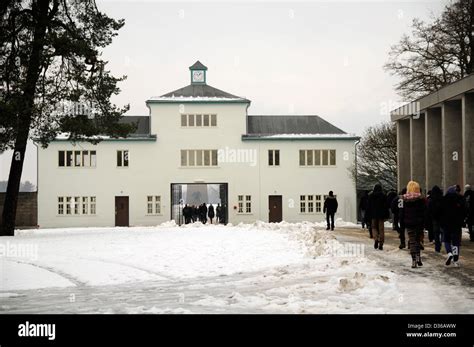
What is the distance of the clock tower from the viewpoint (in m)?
54.8

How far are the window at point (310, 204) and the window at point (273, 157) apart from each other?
3.31 meters

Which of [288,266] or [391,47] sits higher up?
[391,47]

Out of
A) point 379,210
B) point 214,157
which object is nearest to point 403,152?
point 214,157

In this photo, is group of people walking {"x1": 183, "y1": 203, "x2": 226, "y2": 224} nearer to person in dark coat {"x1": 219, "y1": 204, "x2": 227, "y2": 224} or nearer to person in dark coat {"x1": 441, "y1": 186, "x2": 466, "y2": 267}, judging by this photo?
person in dark coat {"x1": 219, "y1": 204, "x2": 227, "y2": 224}

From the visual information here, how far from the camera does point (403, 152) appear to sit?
39.2m

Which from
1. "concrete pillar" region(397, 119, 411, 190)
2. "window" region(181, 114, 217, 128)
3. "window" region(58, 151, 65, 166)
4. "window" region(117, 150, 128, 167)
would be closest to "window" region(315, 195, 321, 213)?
"window" region(181, 114, 217, 128)

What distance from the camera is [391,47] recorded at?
46.8 meters

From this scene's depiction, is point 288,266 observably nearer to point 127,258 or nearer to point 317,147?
point 127,258

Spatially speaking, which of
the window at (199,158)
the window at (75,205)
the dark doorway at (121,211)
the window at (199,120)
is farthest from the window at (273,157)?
the window at (75,205)

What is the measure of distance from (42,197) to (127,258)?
3324cm

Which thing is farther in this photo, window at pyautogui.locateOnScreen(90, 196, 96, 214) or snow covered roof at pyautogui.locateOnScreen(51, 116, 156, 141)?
window at pyautogui.locateOnScreen(90, 196, 96, 214)

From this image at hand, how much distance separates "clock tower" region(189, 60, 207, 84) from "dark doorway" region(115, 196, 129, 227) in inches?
466

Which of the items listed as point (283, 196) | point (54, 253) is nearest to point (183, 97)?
point (283, 196)
